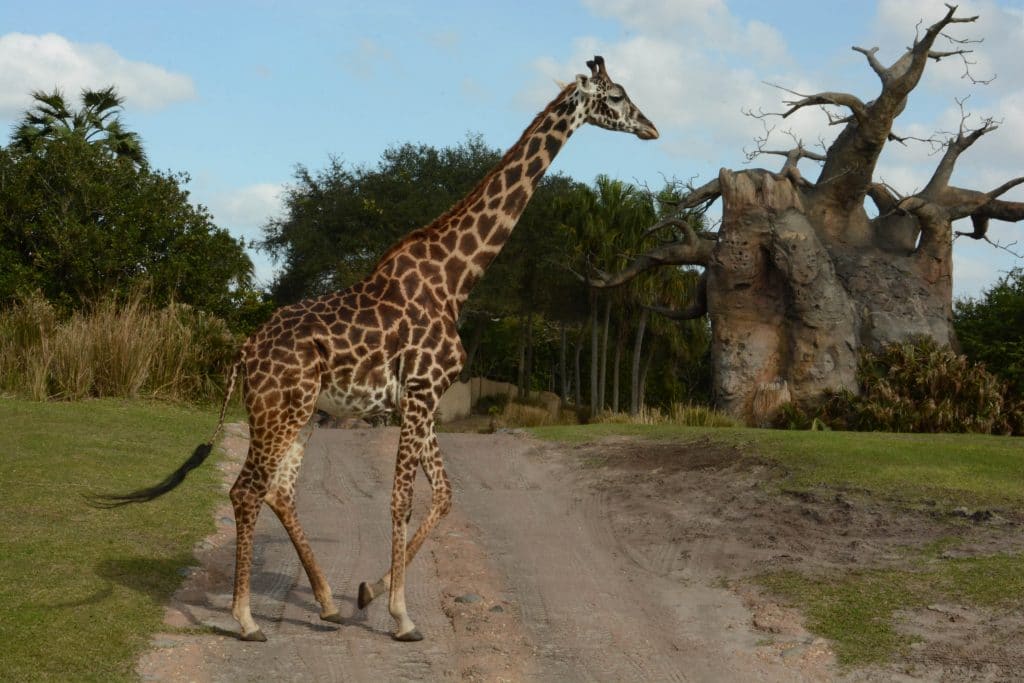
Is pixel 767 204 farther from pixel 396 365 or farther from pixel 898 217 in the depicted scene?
pixel 396 365

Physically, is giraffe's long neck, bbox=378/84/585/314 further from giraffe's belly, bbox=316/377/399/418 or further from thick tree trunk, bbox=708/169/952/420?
thick tree trunk, bbox=708/169/952/420

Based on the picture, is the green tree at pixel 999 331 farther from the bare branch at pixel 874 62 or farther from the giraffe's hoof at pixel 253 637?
the giraffe's hoof at pixel 253 637

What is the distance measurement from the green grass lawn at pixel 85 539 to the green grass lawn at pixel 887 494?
481 centimetres

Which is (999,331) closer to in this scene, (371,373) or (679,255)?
(679,255)

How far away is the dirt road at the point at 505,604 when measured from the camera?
7395mm

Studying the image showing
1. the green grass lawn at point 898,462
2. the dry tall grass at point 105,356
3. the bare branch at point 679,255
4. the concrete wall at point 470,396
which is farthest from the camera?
the concrete wall at point 470,396

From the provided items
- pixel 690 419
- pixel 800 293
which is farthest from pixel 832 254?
pixel 690 419

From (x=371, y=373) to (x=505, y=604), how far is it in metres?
2.15

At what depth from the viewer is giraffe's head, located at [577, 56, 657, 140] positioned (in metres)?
9.10

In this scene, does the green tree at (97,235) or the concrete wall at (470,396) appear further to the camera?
the concrete wall at (470,396)

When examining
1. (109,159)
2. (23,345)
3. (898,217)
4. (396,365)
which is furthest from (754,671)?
(109,159)

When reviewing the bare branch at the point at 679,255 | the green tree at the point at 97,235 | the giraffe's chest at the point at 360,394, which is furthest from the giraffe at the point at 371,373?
the green tree at the point at 97,235

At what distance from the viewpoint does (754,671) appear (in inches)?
295

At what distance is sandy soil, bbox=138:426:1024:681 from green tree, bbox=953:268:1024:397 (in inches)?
464
